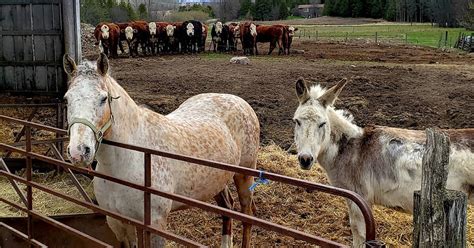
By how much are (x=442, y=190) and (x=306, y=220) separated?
135 inches

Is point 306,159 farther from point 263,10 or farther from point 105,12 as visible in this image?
point 263,10

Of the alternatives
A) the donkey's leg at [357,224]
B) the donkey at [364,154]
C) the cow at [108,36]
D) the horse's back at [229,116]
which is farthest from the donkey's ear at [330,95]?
the cow at [108,36]

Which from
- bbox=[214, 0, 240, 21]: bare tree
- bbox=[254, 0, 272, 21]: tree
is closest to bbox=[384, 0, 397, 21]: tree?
bbox=[254, 0, 272, 21]: tree

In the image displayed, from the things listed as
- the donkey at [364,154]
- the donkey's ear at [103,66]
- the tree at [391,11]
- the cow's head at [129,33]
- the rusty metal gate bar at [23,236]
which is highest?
the tree at [391,11]

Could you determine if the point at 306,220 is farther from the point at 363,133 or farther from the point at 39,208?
the point at 39,208

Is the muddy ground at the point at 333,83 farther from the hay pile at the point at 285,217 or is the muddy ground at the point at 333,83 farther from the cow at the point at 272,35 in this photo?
the cow at the point at 272,35

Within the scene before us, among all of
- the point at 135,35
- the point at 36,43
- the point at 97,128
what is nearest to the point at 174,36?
the point at 135,35

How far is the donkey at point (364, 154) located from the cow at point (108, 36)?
1909cm

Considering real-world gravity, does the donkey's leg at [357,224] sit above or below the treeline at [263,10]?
below

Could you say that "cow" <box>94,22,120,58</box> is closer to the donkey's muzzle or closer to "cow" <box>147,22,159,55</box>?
"cow" <box>147,22,159,55</box>

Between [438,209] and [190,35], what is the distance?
2330 cm

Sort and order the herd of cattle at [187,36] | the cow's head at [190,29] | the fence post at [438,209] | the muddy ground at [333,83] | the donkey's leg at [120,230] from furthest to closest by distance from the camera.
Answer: the cow's head at [190,29] → the herd of cattle at [187,36] → the muddy ground at [333,83] → the donkey's leg at [120,230] → the fence post at [438,209]

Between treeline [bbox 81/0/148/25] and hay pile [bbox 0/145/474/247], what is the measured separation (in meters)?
40.8

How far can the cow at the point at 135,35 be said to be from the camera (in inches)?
914
